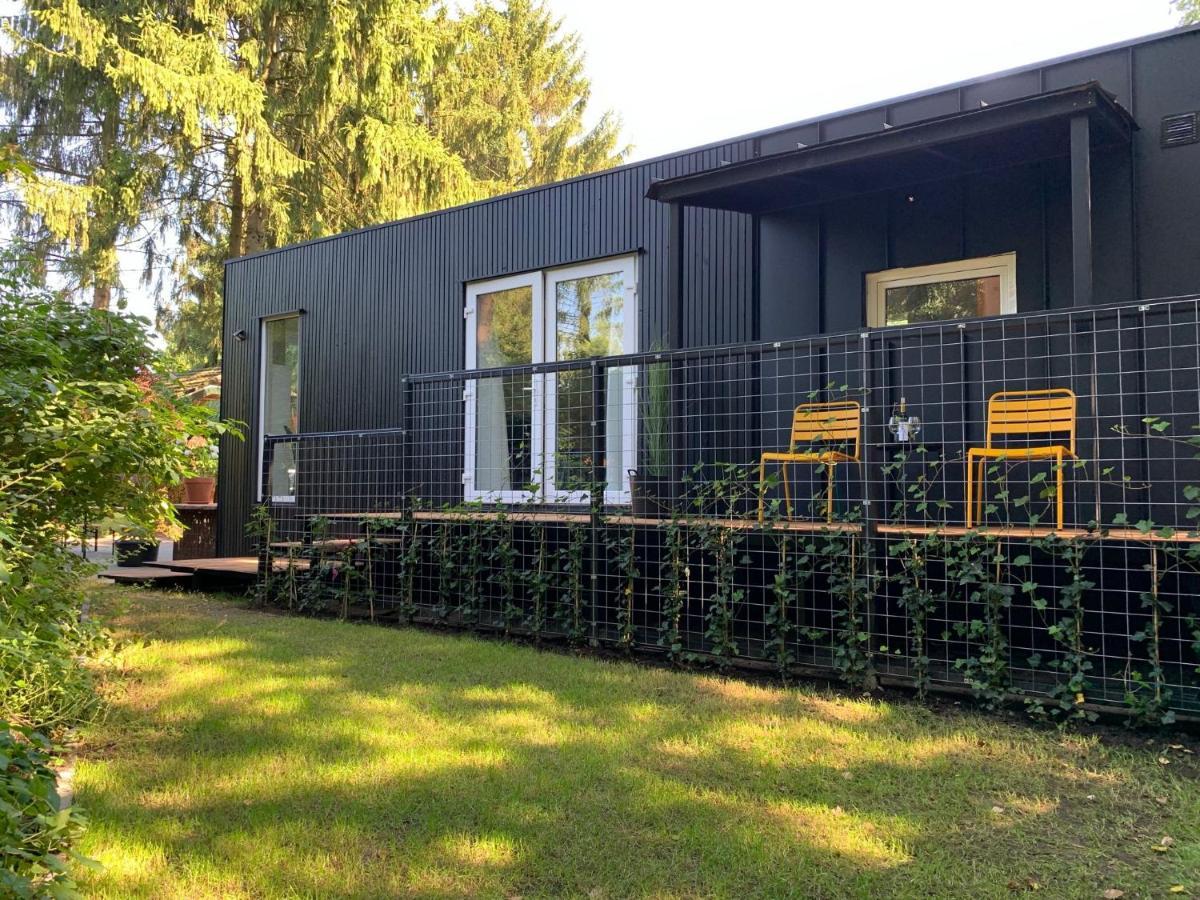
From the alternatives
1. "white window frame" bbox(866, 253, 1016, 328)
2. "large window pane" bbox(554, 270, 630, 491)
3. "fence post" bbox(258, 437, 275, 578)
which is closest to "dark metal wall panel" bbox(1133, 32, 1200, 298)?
"white window frame" bbox(866, 253, 1016, 328)

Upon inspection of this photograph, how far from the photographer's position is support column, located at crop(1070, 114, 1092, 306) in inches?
161

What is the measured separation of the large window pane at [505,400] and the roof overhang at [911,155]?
189 centimetres

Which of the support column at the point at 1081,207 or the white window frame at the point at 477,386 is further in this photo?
the white window frame at the point at 477,386

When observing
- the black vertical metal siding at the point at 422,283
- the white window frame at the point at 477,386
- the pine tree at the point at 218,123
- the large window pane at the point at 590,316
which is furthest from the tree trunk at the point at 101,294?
the large window pane at the point at 590,316

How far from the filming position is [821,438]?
16.3 feet

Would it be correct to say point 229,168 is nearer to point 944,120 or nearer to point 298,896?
point 944,120

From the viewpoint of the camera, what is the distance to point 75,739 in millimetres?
3322

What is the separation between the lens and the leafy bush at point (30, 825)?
157cm

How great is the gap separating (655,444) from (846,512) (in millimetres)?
1296

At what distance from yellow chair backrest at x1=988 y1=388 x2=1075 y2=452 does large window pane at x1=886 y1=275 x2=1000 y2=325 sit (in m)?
0.94

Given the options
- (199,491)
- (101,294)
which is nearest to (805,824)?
(199,491)

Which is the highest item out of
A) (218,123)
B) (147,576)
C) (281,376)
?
(218,123)

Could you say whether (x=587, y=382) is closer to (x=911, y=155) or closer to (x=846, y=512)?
(x=846, y=512)

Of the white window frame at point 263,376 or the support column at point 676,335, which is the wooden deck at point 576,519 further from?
the white window frame at point 263,376
